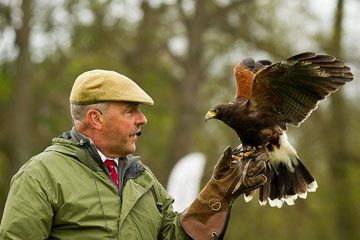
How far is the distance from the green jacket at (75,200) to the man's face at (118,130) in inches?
3.9

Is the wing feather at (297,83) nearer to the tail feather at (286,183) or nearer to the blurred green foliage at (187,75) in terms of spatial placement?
the tail feather at (286,183)

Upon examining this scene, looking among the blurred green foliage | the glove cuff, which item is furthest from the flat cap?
the blurred green foliage

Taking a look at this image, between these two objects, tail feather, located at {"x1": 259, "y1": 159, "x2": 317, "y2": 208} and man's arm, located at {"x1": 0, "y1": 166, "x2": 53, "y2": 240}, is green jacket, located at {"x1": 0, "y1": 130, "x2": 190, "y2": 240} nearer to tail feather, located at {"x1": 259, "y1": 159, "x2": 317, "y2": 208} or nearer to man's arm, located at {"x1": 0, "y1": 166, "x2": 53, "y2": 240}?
man's arm, located at {"x1": 0, "y1": 166, "x2": 53, "y2": 240}

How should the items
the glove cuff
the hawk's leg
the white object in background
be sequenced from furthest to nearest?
the white object in background → the hawk's leg → the glove cuff

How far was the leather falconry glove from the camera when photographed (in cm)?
515

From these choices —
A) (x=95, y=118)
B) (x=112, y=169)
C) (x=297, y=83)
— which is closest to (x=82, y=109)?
(x=95, y=118)

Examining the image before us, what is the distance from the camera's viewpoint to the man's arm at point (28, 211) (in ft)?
15.2

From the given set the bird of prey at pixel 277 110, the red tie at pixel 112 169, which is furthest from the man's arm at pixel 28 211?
the bird of prey at pixel 277 110

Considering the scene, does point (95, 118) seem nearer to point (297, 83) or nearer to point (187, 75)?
point (297, 83)

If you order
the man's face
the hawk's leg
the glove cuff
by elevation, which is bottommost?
the glove cuff

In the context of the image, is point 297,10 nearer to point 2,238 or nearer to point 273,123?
point 273,123


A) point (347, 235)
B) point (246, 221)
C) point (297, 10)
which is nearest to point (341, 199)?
point (347, 235)

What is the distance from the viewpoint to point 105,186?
4.89 metres

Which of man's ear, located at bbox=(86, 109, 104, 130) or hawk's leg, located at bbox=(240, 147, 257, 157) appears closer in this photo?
man's ear, located at bbox=(86, 109, 104, 130)
